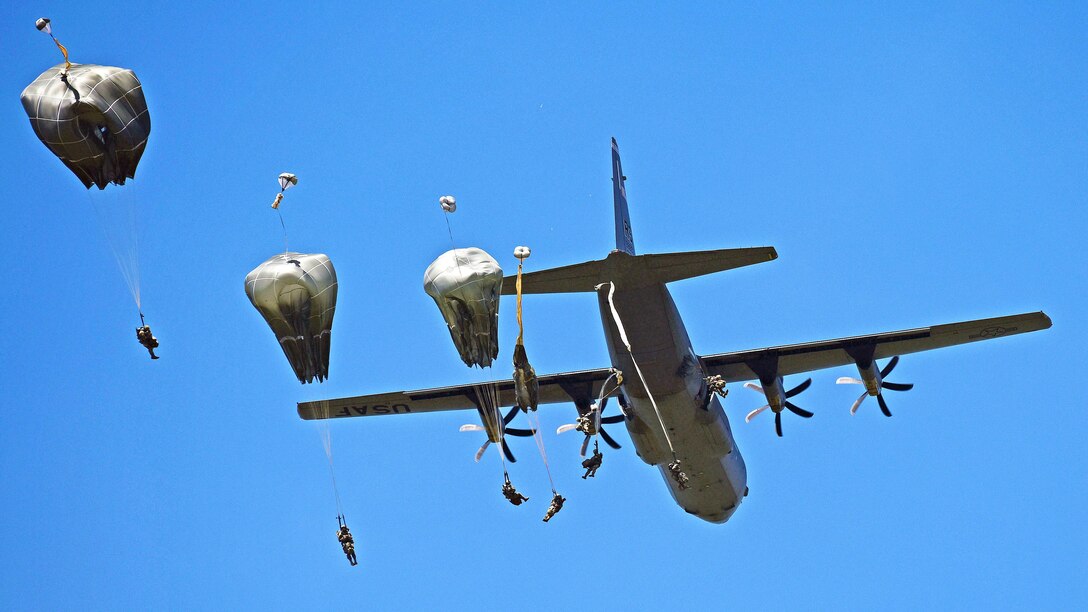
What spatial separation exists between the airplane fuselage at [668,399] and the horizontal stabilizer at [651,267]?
2.0 inches

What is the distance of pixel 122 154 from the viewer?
98.6ft

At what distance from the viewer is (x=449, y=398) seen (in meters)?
43.6

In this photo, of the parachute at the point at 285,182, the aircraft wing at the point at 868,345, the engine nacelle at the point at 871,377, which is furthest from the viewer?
the engine nacelle at the point at 871,377

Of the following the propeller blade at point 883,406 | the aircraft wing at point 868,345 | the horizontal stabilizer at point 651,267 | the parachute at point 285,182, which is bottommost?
the propeller blade at point 883,406

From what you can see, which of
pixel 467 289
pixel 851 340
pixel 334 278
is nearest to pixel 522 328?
pixel 467 289

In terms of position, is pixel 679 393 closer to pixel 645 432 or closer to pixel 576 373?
pixel 645 432

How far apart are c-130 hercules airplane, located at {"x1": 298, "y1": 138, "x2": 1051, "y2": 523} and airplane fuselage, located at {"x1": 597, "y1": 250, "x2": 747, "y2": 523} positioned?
0.04 meters

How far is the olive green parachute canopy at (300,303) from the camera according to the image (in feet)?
94.4

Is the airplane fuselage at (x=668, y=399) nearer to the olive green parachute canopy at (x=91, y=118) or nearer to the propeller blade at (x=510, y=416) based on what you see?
the propeller blade at (x=510, y=416)

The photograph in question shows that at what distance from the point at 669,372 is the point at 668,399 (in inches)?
48.6

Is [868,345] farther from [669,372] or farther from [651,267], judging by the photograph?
[651,267]

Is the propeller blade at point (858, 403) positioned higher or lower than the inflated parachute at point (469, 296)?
lower

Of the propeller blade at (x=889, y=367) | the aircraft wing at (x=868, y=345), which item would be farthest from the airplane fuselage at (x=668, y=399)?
the propeller blade at (x=889, y=367)

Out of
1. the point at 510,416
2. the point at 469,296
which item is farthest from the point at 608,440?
the point at 469,296
